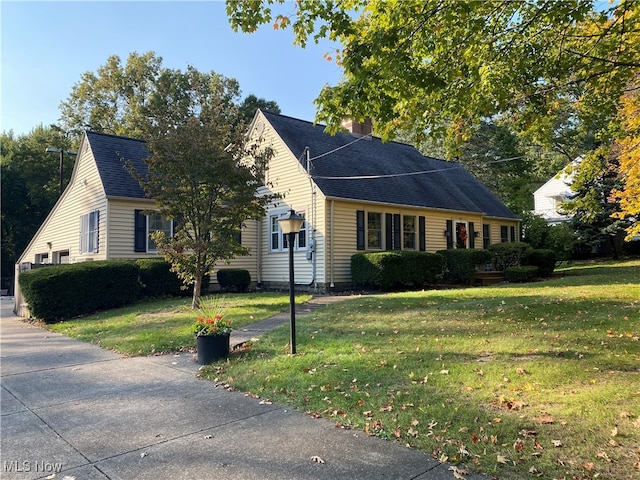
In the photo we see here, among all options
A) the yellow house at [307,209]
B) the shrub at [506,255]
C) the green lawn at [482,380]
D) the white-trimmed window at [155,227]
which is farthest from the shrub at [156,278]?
the shrub at [506,255]

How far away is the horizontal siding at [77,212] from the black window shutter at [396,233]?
35.3 feet

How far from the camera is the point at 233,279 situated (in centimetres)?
1705

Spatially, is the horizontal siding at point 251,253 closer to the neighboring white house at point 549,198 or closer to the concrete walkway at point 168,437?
the concrete walkway at point 168,437

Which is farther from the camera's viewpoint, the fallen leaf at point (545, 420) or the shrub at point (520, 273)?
the shrub at point (520, 273)

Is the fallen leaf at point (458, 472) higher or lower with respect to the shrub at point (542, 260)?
lower

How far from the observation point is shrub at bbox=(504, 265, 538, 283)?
56.9 feet

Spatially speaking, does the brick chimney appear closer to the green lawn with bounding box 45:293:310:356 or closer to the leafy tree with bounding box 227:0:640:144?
the green lawn with bounding box 45:293:310:356

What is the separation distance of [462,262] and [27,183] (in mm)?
32165

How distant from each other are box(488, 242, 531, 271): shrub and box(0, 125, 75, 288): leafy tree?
30042mm

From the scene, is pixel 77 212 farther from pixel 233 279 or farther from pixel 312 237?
pixel 312 237

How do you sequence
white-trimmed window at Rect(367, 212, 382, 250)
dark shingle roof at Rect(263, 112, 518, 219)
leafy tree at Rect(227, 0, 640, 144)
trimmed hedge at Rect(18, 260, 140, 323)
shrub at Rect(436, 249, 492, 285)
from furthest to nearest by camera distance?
shrub at Rect(436, 249, 492, 285) < white-trimmed window at Rect(367, 212, 382, 250) < dark shingle roof at Rect(263, 112, 518, 219) < trimmed hedge at Rect(18, 260, 140, 323) < leafy tree at Rect(227, 0, 640, 144)

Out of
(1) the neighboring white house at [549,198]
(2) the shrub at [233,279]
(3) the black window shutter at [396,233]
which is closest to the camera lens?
(2) the shrub at [233,279]

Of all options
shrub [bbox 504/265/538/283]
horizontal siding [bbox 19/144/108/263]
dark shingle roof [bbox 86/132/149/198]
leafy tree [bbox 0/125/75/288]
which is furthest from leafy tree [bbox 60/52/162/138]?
shrub [bbox 504/265/538/283]

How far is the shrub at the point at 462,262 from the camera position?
17.3 metres
